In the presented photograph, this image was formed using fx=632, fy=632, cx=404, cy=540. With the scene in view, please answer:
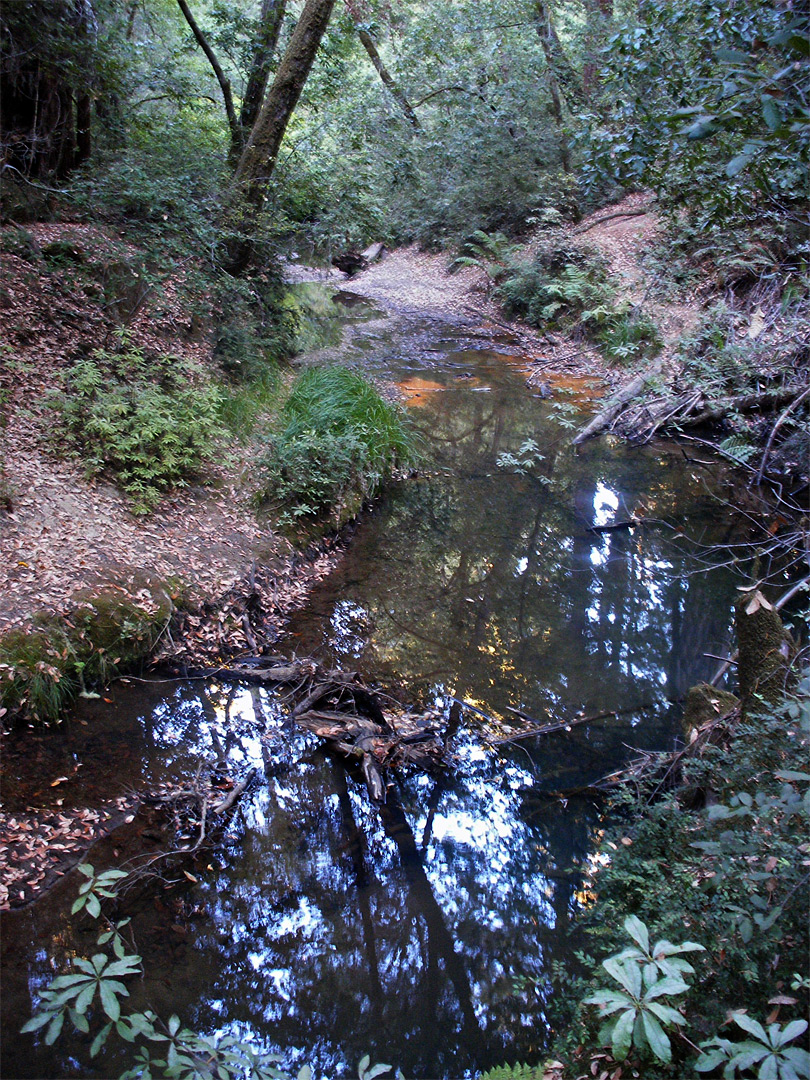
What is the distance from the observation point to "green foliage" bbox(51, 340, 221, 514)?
5574 millimetres

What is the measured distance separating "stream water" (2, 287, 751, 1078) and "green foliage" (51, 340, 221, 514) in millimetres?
1848

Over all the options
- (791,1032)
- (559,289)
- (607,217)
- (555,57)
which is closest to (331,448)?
(791,1032)

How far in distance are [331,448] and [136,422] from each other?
207cm

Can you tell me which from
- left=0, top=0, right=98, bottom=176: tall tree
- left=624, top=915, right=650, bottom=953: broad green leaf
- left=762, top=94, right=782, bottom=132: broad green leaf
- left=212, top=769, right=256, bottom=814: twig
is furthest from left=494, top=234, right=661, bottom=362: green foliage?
left=624, top=915, right=650, bottom=953: broad green leaf

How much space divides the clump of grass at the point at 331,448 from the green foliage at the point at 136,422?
33.4 inches

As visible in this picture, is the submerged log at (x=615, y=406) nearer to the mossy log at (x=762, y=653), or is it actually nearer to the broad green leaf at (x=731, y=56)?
the mossy log at (x=762, y=653)

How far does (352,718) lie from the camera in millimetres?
4559

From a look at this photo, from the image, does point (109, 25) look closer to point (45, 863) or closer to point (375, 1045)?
point (45, 863)

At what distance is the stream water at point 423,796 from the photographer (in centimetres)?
293

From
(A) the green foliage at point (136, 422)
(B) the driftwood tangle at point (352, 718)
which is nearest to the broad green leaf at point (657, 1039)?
(B) the driftwood tangle at point (352, 718)

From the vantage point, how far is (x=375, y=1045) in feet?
9.36

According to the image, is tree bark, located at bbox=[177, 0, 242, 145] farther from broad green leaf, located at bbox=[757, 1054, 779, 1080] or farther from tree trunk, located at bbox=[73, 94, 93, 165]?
broad green leaf, located at bbox=[757, 1054, 779, 1080]

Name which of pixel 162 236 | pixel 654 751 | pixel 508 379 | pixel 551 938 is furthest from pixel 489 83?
pixel 551 938

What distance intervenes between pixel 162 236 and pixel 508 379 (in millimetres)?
6803
